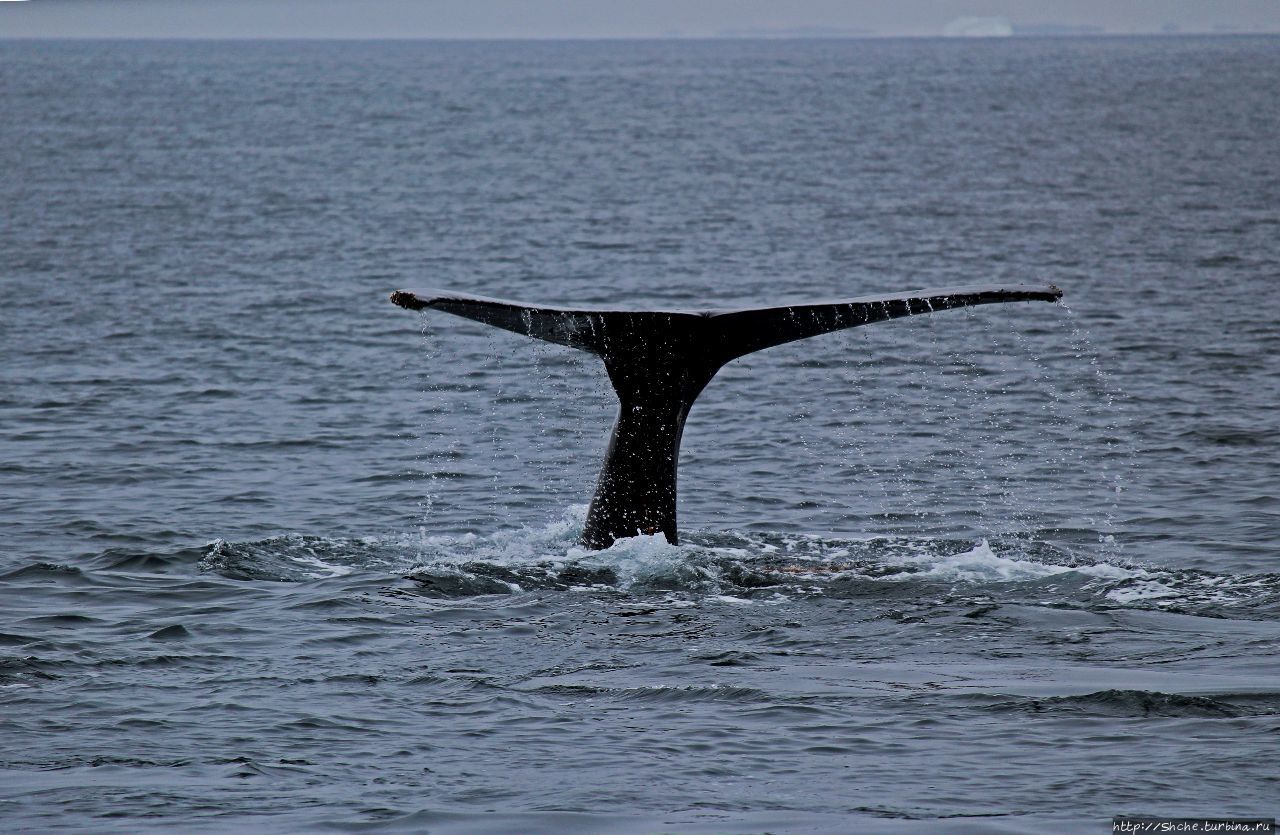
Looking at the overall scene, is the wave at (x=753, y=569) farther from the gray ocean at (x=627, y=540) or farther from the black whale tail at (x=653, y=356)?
the black whale tail at (x=653, y=356)

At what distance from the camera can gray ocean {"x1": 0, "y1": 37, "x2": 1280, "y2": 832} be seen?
8047 mm

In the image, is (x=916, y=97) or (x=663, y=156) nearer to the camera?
(x=663, y=156)

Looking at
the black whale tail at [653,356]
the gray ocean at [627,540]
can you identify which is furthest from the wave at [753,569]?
the black whale tail at [653,356]

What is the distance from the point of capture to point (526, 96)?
106750 mm

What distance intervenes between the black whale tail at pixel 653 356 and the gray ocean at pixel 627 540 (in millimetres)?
390

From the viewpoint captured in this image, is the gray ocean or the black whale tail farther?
the black whale tail

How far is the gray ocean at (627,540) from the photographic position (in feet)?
26.4

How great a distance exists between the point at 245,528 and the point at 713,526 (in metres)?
3.69

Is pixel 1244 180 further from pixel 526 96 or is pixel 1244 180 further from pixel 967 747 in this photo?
pixel 526 96

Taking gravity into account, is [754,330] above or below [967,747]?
above

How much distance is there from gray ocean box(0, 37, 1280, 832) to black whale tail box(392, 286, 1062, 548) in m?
0.39

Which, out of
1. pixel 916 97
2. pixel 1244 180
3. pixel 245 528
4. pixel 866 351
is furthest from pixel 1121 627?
pixel 916 97

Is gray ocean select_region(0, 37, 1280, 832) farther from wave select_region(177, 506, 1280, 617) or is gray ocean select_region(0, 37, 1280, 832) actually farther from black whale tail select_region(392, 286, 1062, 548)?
black whale tail select_region(392, 286, 1062, 548)

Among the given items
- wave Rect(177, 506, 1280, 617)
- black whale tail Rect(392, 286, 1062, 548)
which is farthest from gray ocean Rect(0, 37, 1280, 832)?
black whale tail Rect(392, 286, 1062, 548)
